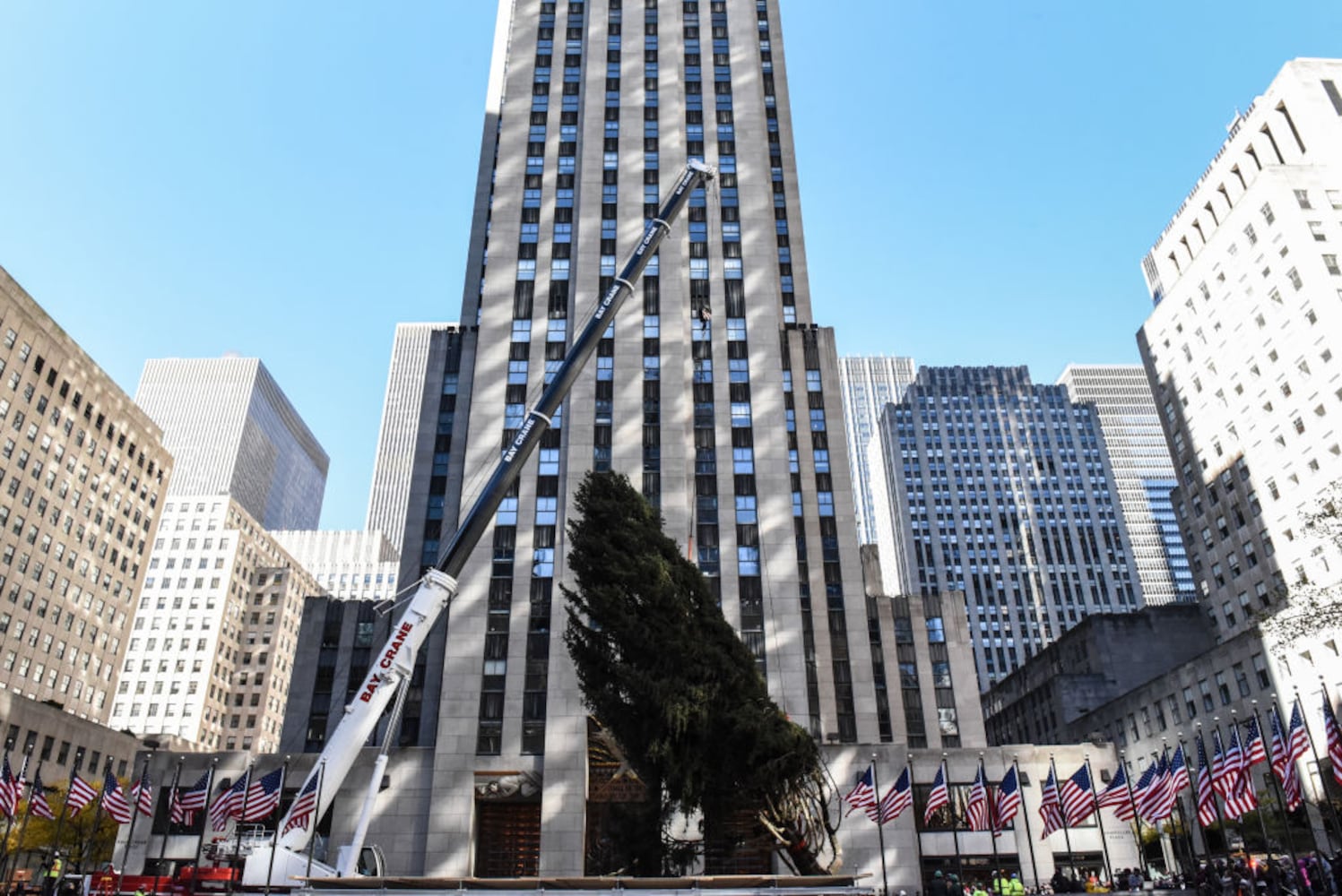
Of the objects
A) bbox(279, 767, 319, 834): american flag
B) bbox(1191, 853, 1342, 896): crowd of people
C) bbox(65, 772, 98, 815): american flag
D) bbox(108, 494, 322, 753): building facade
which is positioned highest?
bbox(108, 494, 322, 753): building facade

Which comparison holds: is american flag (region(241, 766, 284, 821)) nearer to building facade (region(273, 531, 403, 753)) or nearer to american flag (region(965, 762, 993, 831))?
american flag (region(965, 762, 993, 831))

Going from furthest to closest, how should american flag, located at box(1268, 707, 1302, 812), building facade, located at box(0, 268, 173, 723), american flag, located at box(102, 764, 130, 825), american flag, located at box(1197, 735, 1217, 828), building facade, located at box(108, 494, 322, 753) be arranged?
building facade, located at box(108, 494, 322, 753) → building facade, located at box(0, 268, 173, 723) → american flag, located at box(102, 764, 130, 825) → american flag, located at box(1197, 735, 1217, 828) → american flag, located at box(1268, 707, 1302, 812)

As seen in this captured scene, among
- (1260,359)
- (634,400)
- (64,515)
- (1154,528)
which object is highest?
(1154,528)

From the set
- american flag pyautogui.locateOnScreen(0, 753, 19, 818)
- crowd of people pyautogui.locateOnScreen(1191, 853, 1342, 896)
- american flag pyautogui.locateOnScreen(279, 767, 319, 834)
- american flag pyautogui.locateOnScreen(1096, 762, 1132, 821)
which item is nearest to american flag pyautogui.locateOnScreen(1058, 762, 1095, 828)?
american flag pyautogui.locateOnScreen(1096, 762, 1132, 821)

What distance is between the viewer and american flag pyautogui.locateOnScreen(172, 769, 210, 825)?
1393 inches

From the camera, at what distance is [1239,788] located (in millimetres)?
34719

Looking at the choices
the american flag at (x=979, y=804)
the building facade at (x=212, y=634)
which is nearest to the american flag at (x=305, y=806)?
the american flag at (x=979, y=804)

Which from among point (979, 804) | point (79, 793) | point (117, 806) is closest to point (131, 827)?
point (79, 793)

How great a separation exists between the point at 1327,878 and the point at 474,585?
45.7m

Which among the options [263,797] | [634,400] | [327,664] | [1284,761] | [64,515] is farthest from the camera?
[64,515]

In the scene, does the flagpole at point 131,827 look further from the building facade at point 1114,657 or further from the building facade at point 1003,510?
the building facade at point 1003,510

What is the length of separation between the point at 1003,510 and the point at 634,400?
366 feet

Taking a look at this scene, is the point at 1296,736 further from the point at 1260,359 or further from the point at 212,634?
the point at 212,634

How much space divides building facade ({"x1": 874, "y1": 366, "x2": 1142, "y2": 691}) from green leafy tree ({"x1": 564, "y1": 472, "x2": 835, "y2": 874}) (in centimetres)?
11586
